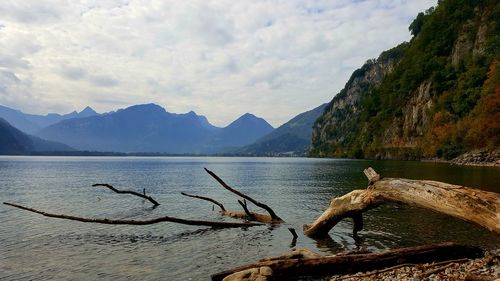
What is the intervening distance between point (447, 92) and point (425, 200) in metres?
137

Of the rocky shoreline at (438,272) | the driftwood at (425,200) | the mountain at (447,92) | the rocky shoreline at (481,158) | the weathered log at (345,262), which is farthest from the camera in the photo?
the mountain at (447,92)

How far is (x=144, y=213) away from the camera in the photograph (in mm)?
40219

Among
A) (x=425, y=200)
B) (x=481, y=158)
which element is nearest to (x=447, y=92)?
(x=481, y=158)

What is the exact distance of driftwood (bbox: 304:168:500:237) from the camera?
13.8 meters

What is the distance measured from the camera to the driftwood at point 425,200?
45.2 ft

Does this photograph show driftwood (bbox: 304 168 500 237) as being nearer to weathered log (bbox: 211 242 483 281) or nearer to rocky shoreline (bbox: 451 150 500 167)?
weathered log (bbox: 211 242 483 281)

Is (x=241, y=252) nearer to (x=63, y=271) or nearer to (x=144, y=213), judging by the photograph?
(x=63, y=271)

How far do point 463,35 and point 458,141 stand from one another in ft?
165

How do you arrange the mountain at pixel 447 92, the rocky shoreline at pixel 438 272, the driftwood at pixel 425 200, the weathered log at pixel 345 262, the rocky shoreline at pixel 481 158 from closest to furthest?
the rocky shoreline at pixel 438 272, the driftwood at pixel 425 200, the weathered log at pixel 345 262, the rocky shoreline at pixel 481 158, the mountain at pixel 447 92

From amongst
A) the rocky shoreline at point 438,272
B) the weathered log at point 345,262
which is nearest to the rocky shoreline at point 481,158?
the weathered log at point 345,262

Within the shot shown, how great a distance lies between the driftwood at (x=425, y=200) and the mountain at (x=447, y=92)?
318ft

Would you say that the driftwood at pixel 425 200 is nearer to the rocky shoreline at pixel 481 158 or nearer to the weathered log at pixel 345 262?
the weathered log at pixel 345 262

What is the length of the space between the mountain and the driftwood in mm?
96905

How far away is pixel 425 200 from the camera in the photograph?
1645cm
